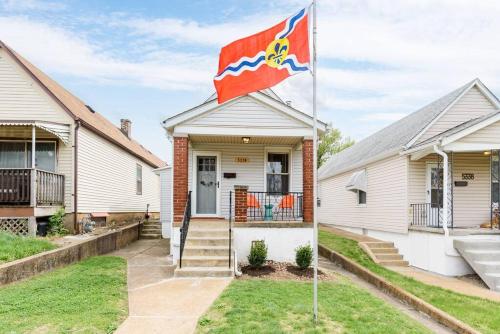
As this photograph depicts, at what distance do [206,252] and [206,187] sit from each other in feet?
12.6

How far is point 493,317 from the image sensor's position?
7105 millimetres

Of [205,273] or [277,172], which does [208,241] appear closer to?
[205,273]

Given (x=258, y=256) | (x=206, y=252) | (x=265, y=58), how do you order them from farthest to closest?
(x=206, y=252)
(x=258, y=256)
(x=265, y=58)

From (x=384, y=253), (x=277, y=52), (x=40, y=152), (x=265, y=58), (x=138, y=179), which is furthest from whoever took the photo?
(x=138, y=179)

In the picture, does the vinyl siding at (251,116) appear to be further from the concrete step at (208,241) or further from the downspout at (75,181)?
the downspout at (75,181)

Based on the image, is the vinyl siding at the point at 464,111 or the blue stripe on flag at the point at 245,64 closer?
the blue stripe on flag at the point at 245,64

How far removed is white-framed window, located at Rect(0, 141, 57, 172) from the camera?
1388 cm

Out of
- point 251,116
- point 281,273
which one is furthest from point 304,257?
point 251,116

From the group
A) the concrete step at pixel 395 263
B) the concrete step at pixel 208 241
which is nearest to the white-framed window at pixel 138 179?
the concrete step at pixel 208 241

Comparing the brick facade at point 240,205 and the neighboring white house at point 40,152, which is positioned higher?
the neighboring white house at point 40,152

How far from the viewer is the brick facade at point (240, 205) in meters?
11.4

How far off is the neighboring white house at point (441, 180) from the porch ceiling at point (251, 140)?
3.74 m

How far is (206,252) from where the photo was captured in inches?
402

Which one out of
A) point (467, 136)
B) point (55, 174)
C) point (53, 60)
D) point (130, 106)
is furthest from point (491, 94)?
point (130, 106)
